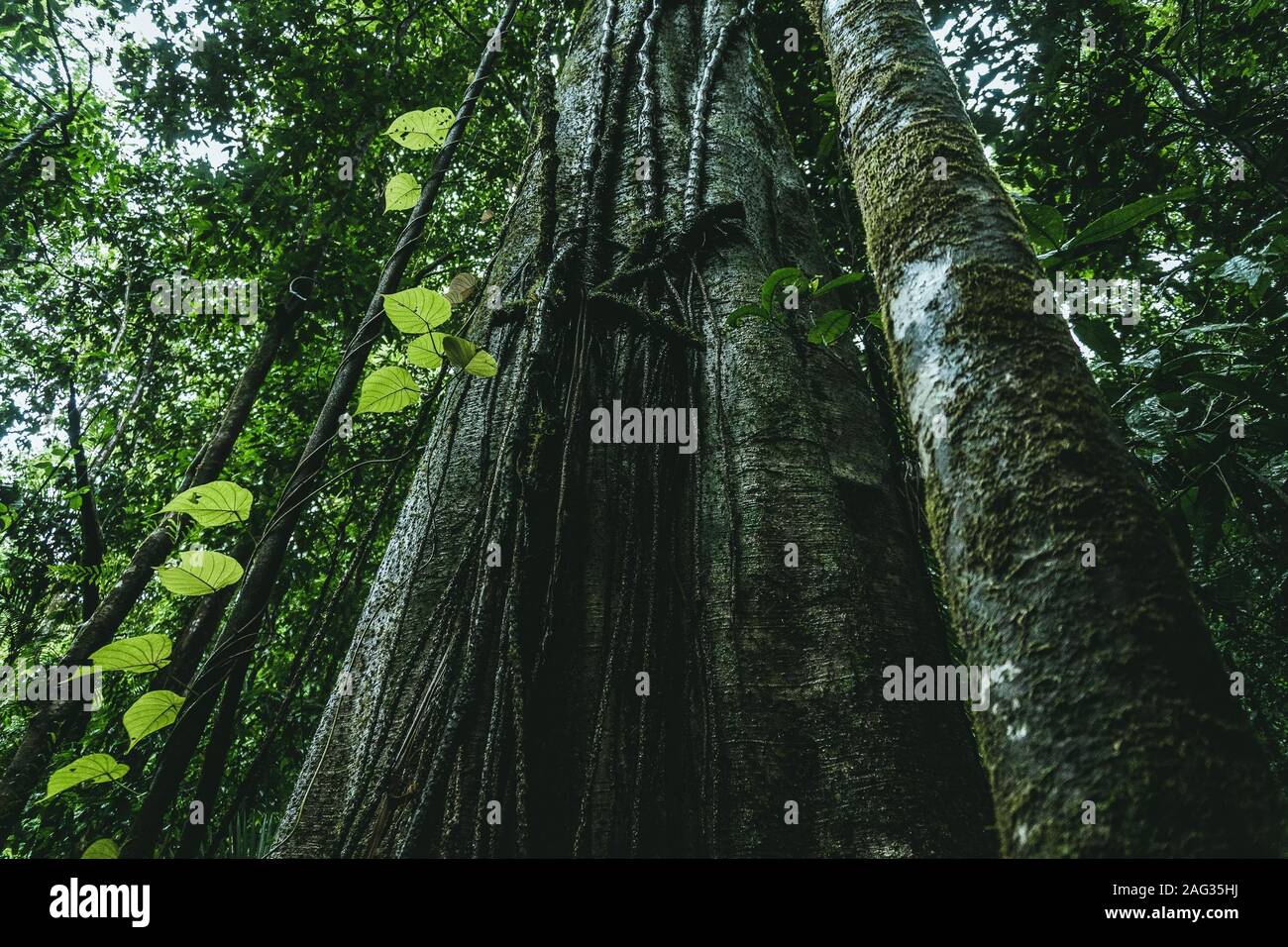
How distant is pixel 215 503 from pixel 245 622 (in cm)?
28

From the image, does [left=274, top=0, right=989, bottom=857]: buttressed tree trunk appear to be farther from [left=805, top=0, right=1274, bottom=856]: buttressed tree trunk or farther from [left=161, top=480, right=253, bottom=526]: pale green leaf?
[left=805, top=0, right=1274, bottom=856]: buttressed tree trunk

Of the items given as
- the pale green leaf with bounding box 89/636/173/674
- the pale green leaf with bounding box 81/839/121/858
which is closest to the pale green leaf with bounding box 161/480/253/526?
the pale green leaf with bounding box 89/636/173/674

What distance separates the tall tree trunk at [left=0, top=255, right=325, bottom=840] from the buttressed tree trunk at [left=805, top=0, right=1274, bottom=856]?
2641mm

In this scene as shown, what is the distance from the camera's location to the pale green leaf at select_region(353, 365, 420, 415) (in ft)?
5.26

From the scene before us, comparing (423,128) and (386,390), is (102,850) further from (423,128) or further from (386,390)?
(423,128)

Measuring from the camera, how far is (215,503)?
1531 mm

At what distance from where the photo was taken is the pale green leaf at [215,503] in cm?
149

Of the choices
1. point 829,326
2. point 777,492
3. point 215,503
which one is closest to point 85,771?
point 215,503

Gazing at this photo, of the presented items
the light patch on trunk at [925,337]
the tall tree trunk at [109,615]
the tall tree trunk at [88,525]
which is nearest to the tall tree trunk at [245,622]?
the tall tree trunk at [109,615]

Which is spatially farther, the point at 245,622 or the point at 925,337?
the point at 245,622

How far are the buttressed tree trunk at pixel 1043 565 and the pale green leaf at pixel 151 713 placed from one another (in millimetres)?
1580

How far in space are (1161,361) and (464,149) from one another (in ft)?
15.9

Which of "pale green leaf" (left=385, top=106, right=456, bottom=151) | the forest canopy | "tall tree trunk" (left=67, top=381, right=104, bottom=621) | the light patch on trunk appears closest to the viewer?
the forest canopy

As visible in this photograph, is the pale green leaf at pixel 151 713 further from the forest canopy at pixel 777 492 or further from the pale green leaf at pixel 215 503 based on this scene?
the pale green leaf at pixel 215 503
